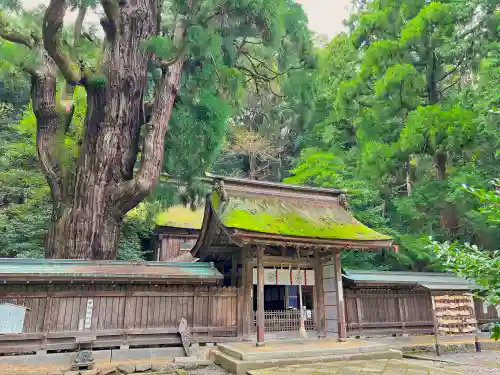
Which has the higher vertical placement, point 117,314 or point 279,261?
point 279,261

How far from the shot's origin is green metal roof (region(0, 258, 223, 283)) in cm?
830

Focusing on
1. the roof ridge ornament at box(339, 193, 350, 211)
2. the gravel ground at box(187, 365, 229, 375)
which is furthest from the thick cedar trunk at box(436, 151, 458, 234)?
the gravel ground at box(187, 365, 229, 375)

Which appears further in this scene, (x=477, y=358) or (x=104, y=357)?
(x=477, y=358)

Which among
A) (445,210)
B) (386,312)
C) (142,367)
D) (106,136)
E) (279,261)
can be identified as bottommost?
(142,367)

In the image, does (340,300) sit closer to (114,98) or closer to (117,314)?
(117,314)

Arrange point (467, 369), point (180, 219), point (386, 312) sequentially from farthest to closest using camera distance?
point (180, 219)
point (386, 312)
point (467, 369)

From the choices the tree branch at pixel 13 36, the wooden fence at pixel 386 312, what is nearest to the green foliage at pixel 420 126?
the wooden fence at pixel 386 312

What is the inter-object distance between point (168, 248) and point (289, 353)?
12.9 meters

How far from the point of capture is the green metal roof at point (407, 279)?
10.8 m

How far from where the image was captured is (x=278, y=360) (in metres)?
7.80

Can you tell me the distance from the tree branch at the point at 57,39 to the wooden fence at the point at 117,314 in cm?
612

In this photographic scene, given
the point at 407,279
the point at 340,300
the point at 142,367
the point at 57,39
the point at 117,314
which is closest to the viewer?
the point at 142,367

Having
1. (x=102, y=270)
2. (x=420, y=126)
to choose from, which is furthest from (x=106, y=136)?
(x=420, y=126)

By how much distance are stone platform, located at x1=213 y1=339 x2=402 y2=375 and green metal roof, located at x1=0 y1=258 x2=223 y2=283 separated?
2.09 metres
